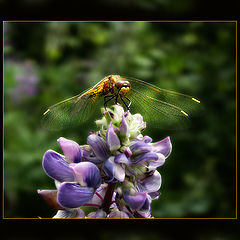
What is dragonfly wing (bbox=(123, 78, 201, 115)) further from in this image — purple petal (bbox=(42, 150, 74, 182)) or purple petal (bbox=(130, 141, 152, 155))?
purple petal (bbox=(42, 150, 74, 182))

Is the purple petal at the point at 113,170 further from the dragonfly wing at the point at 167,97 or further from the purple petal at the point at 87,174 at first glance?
the dragonfly wing at the point at 167,97

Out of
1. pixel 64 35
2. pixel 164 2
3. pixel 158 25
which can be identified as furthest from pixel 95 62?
pixel 164 2

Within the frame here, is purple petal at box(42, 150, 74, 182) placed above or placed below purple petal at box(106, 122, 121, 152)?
below

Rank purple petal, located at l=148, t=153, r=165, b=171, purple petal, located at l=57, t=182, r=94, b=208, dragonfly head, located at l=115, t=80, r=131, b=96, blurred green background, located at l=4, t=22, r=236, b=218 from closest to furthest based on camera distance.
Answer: purple petal, located at l=57, t=182, r=94, b=208 → purple petal, located at l=148, t=153, r=165, b=171 → dragonfly head, located at l=115, t=80, r=131, b=96 → blurred green background, located at l=4, t=22, r=236, b=218

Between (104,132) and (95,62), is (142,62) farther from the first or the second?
(104,132)

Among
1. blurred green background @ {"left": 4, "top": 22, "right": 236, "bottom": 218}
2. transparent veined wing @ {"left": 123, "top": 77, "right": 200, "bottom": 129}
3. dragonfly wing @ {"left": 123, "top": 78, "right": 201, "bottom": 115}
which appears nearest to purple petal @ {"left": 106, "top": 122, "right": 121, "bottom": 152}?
transparent veined wing @ {"left": 123, "top": 77, "right": 200, "bottom": 129}

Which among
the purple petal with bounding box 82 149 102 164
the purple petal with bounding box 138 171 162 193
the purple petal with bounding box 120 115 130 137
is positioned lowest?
the purple petal with bounding box 138 171 162 193

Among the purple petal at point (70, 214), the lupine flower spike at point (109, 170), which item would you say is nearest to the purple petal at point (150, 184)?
the lupine flower spike at point (109, 170)

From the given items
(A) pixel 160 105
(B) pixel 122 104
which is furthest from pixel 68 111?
(A) pixel 160 105
